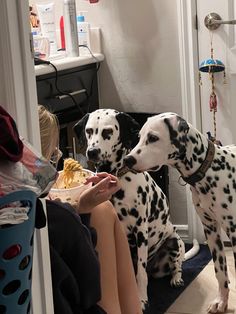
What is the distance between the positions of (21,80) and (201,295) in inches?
70.2

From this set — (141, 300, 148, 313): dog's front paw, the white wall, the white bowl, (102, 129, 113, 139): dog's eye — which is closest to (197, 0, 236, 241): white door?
the white wall

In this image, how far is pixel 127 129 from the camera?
2.65m

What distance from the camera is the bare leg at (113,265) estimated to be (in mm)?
1863

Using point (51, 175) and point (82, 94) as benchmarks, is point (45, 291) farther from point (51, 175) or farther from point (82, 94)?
point (82, 94)

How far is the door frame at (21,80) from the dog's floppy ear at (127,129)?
1.20 meters

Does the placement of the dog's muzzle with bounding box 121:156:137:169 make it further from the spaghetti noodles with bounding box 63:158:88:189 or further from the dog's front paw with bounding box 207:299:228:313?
the dog's front paw with bounding box 207:299:228:313

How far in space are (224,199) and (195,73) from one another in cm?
106

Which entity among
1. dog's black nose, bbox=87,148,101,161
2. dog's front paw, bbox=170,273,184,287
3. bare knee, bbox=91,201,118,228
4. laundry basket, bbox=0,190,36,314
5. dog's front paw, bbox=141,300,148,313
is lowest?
dog's front paw, bbox=170,273,184,287

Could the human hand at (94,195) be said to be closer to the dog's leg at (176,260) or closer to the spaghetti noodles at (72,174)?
the spaghetti noodles at (72,174)

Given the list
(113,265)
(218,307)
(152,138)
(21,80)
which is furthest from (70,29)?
(21,80)

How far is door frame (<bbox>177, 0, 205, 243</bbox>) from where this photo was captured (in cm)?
326

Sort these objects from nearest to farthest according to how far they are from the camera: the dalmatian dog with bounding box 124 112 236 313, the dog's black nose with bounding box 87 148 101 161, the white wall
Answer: the dalmatian dog with bounding box 124 112 236 313, the dog's black nose with bounding box 87 148 101 161, the white wall

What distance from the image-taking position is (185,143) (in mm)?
2367

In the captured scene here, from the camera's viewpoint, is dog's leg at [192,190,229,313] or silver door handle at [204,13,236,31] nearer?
dog's leg at [192,190,229,313]
